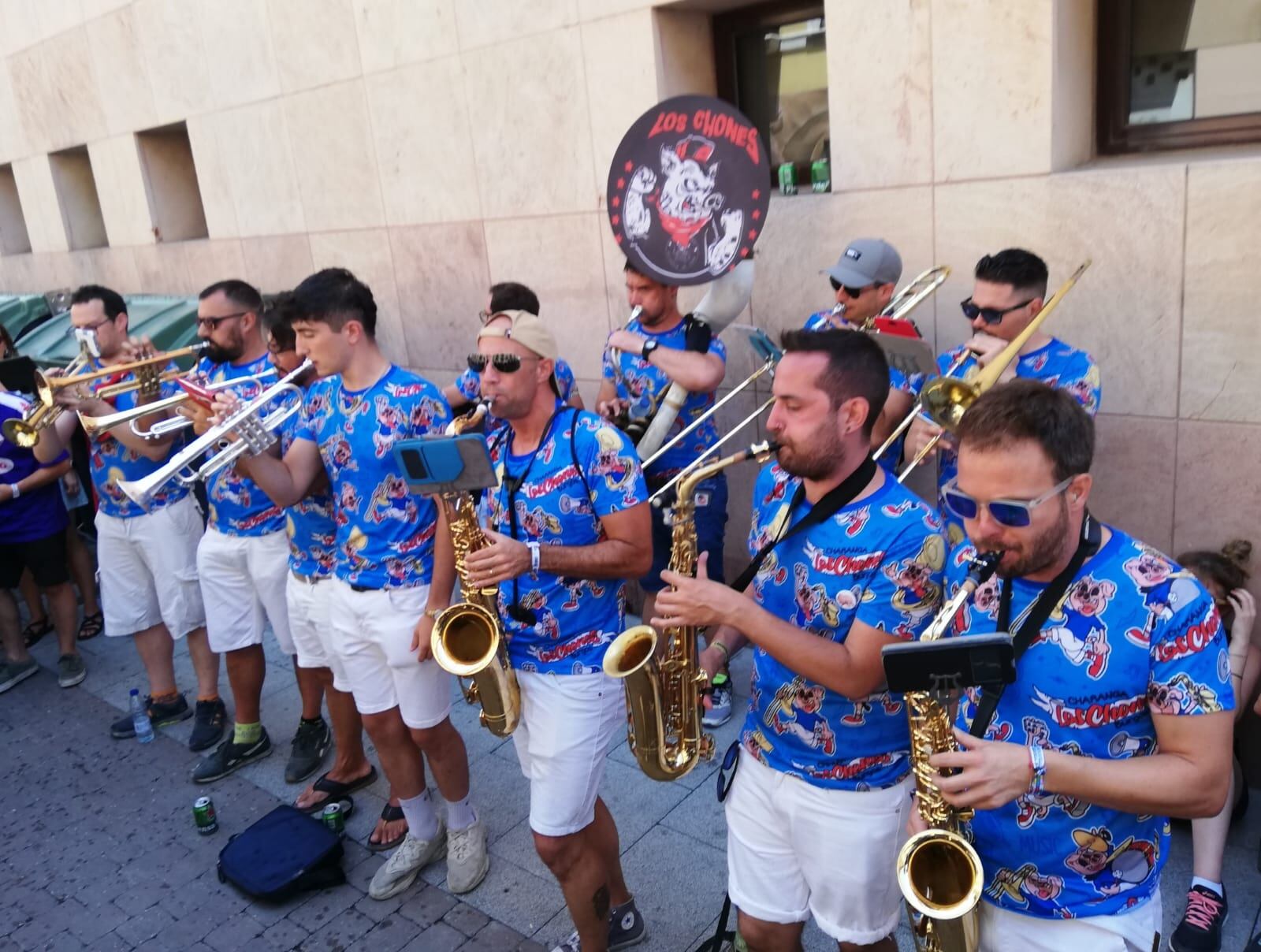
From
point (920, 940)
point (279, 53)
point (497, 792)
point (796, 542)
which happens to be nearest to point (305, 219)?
point (279, 53)

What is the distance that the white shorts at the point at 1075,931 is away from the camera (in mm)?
2256

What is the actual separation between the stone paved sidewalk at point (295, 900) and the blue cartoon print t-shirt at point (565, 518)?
1.26 metres

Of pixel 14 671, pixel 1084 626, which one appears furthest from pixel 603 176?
pixel 14 671

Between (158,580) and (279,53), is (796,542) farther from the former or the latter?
(279,53)

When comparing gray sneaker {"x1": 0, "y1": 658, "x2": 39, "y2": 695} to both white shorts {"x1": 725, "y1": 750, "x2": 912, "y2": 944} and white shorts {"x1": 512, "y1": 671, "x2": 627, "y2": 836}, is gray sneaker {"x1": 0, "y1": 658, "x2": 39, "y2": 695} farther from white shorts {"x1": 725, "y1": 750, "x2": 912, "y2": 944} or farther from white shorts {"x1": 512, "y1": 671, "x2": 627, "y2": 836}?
white shorts {"x1": 725, "y1": 750, "x2": 912, "y2": 944}

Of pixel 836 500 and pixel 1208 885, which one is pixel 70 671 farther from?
pixel 1208 885

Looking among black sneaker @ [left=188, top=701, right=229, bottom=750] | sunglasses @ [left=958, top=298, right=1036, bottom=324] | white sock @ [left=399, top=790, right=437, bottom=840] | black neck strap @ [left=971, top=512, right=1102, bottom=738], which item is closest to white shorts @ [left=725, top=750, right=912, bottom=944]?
black neck strap @ [left=971, top=512, right=1102, bottom=738]

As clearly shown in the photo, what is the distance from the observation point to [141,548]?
18.7ft

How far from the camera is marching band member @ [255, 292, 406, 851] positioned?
4520 millimetres

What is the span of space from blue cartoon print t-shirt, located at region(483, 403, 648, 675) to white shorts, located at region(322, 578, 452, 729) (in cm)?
71

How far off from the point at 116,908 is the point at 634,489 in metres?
3.11

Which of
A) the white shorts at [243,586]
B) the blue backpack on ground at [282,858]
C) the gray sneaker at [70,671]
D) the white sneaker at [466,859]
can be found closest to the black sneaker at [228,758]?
the white shorts at [243,586]

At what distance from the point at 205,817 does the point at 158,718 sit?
1372 mm

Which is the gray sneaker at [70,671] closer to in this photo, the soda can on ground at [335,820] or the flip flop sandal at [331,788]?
the flip flop sandal at [331,788]
